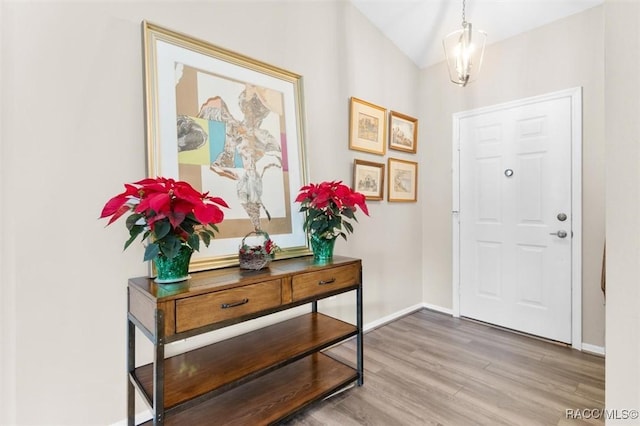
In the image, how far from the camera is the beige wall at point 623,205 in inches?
39.4

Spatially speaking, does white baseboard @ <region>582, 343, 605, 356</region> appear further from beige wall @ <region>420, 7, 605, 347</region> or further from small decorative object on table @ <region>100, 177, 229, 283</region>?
small decorative object on table @ <region>100, 177, 229, 283</region>

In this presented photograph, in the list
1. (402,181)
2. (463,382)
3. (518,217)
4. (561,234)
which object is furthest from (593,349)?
(402,181)

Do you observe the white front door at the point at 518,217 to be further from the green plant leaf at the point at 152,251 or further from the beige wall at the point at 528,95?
the green plant leaf at the point at 152,251

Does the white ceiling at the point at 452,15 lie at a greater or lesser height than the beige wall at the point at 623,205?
greater

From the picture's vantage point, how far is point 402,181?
3246 mm

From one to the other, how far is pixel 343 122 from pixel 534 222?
1914mm

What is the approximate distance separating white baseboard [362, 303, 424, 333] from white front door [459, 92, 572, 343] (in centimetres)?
46

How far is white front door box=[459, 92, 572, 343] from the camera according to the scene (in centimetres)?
260

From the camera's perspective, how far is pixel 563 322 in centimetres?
260

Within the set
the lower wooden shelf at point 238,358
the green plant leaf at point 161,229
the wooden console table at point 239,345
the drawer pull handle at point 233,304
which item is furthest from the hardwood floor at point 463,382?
the green plant leaf at point 161,229

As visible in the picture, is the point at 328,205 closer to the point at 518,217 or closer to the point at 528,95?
the point at 518,217

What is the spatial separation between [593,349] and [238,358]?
2729 millimetres

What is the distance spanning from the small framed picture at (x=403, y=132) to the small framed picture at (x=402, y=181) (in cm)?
15

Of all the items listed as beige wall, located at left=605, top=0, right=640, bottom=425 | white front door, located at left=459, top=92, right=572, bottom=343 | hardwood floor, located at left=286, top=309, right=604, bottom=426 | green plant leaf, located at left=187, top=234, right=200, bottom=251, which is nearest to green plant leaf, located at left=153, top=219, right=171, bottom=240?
green plant leaf, located at left=187, top=234, right=200, bottom=251
